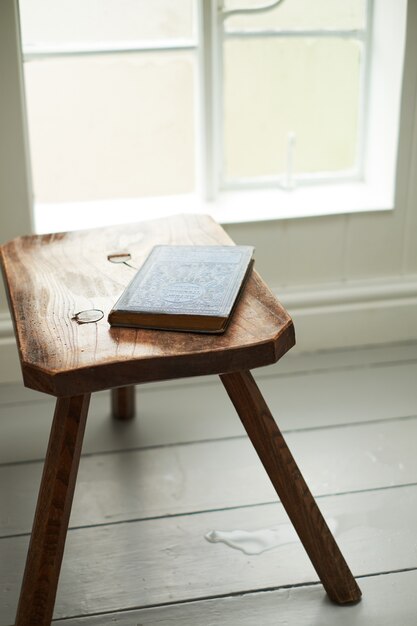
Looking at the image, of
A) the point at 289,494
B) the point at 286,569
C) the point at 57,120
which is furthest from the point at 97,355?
the point at 57,120

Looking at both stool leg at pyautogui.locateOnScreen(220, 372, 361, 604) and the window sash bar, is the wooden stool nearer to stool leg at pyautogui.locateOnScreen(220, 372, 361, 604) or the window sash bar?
stool leg at pyautogui.locateOnScreen(220, 372, 361, 604)

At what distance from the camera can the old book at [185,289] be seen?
104 cm

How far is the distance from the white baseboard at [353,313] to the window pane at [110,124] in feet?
1.36

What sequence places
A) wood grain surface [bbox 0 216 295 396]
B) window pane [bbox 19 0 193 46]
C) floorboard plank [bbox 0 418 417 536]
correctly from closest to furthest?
1. wood grain surface [bbox 0 216 295 396]
2. floorboard plank [bbox 0 418 417 536]
3. window pane [bbox 19 0 193 46]

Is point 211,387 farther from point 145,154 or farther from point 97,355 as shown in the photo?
point 97,355

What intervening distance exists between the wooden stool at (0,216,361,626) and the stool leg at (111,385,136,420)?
0.40 metres

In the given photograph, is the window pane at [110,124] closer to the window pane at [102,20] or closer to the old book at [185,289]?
the window pane at [102,20]

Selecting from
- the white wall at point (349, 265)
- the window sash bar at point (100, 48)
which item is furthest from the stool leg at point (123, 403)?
the window sash bar at point (100, 48)

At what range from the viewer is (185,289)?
3.65 feet

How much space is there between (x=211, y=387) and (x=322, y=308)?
0.34 meters

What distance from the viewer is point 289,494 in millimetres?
1125

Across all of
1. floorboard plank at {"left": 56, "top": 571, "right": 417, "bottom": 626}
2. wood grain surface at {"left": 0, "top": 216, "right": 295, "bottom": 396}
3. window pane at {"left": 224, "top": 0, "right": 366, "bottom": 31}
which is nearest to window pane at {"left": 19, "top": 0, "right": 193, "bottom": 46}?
window pane at {"left": 224, "top": 0, "right": 366, "bottom": 31}

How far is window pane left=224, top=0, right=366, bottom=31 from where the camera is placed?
5.84ft

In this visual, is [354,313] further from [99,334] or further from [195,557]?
[99,334]
